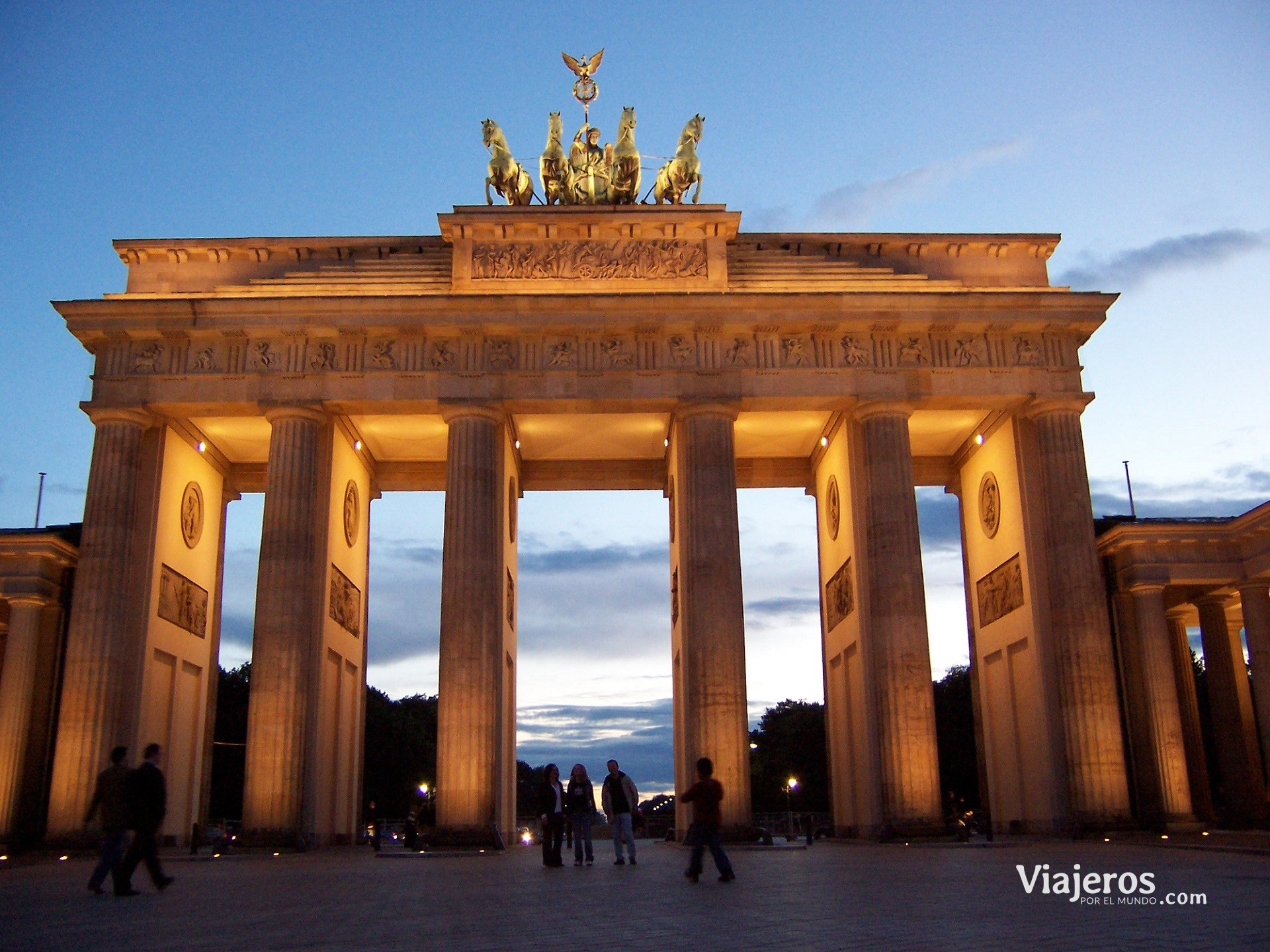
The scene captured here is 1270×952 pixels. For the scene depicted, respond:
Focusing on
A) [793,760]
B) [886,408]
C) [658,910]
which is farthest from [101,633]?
[793,760]

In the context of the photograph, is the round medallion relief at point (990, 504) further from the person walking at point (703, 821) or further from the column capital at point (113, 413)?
the column capital at point (113, 413)

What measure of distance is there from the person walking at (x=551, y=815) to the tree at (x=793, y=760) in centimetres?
5988

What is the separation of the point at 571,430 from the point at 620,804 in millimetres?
17599

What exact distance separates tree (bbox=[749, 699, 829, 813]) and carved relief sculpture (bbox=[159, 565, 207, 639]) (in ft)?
166

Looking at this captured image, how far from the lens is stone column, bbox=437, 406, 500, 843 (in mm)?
29172

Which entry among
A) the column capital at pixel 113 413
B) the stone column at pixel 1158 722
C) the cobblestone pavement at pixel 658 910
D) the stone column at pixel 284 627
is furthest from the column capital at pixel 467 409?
the stone column at pixel 1158 722

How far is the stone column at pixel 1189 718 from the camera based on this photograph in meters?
36.8

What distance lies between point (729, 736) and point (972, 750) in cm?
4348

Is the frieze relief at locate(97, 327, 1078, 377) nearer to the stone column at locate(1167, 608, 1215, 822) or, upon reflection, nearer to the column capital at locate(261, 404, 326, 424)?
the column capital at locate(261, 404, 326, 424)

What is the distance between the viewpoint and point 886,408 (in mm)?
32344

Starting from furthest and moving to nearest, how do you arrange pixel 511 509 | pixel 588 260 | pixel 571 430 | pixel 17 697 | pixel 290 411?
pixel 511 509 < pixel 571 430 < pixel 588 260 < pixel 290 411 < pixel 17 697

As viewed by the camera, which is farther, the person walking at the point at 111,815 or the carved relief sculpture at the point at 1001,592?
the carved relief sculpture at the point at 1001,592

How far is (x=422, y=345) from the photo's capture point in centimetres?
3259

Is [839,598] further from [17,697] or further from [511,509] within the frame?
[17,697]
